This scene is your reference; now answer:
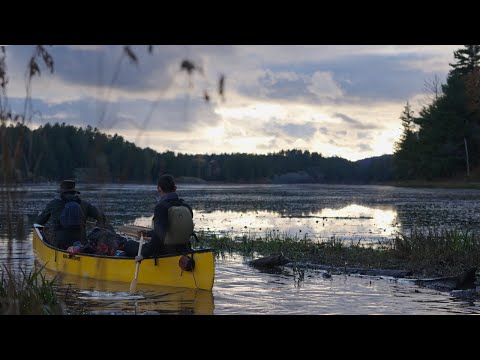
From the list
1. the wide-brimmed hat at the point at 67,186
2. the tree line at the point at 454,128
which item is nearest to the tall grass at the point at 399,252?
the wide-brimmed hat at the point at 67,186

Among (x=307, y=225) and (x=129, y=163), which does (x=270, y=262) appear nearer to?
(x=129, y=163)

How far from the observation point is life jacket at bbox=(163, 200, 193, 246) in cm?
959

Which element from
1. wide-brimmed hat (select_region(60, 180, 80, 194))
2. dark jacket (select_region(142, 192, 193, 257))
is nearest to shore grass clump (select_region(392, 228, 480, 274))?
dark jacket (select_region(142, 192, 193, 257))

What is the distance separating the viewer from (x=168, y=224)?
9680mm

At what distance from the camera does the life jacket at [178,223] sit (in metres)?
9.59

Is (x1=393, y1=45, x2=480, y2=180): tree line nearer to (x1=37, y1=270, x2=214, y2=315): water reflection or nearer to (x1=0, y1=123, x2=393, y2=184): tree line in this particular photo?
(x1=0, y1=123, x2=393, y2=184): tree line

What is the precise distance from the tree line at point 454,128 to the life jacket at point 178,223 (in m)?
48.8

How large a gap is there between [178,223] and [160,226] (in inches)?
12.8

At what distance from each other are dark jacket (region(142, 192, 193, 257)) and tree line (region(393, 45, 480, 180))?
48856 mm
